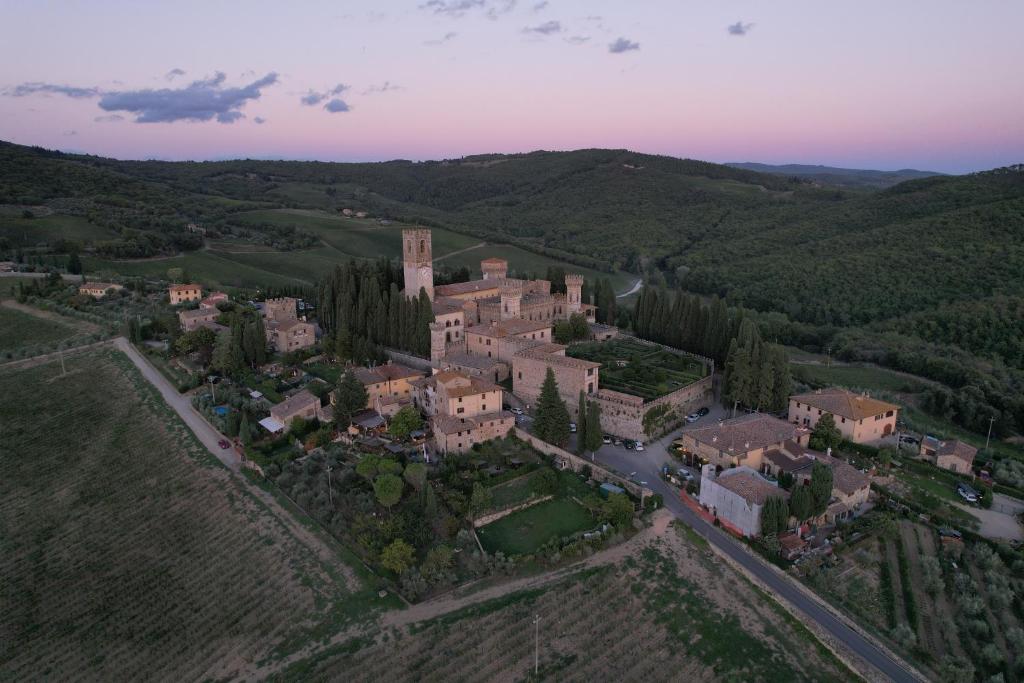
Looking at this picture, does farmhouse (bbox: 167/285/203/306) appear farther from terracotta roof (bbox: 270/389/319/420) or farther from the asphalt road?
the asphalt road

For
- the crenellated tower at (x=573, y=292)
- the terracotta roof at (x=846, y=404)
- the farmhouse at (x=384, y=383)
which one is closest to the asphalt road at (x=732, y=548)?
the terracotta roof at (x=846, y=404)

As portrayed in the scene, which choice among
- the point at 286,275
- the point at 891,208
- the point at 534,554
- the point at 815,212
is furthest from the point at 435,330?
the point at 815,212

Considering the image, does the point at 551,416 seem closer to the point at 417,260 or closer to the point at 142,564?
the point at 142,564

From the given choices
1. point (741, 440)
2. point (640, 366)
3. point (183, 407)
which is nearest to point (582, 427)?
point (741, 440)

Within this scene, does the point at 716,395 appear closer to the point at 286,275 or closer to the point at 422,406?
the point at 422,406

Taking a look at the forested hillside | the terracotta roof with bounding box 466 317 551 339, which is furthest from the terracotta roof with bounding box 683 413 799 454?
the forested hillside
